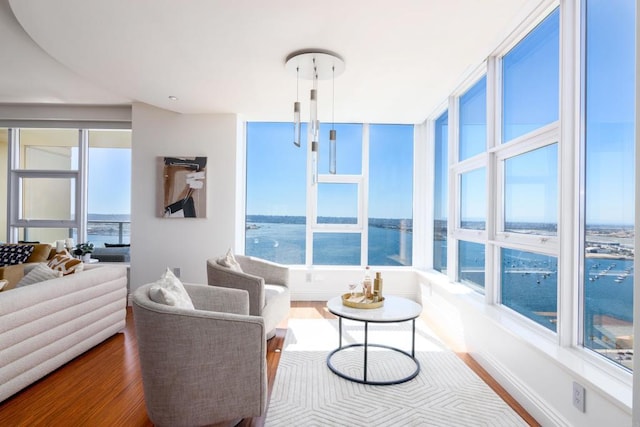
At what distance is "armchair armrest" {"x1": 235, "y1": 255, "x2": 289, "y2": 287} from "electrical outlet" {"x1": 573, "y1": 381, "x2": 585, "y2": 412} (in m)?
2.47

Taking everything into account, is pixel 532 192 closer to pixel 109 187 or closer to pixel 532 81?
pixel 532 81

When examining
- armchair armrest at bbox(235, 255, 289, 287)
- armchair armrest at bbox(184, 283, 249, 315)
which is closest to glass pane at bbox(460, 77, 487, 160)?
armchair armrest at bbox(235, 255, 289, 287)

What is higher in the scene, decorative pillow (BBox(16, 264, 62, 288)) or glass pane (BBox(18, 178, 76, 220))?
glass pane (BBox(18, 178, 76, 220))

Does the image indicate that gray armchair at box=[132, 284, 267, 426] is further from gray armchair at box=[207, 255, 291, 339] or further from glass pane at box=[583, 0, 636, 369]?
glass pane at box=[583, 0, 636, 369]

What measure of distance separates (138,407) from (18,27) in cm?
294

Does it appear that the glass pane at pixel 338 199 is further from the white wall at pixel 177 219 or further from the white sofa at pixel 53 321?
the white sofa at pixel 53 321

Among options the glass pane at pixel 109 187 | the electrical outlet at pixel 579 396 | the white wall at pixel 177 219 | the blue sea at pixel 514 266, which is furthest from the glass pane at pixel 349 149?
the electrical outlet at pixel 579 396

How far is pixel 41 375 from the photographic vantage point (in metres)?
2.29

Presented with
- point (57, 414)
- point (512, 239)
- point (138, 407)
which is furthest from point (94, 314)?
point (512, 239)

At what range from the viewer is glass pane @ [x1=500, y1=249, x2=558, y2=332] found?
2.15 meters

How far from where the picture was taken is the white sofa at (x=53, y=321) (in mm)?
2057

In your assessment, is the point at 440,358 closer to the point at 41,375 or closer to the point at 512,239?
the point at 512,239

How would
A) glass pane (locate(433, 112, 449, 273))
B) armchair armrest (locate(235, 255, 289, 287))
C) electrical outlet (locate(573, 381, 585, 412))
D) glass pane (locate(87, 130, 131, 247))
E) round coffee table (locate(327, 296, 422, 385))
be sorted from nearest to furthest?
electrical outlet (locate(573, 381, 585, 412)), round coffee table (locate(327, 296, 422, 385)), armchair armrest (locate(235, 255, 289, 287)), glass pane (locate(433, 112, 449, 273)), glass pane (locate(87, 130, 131, 247))

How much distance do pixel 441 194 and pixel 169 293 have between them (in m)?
3.50
